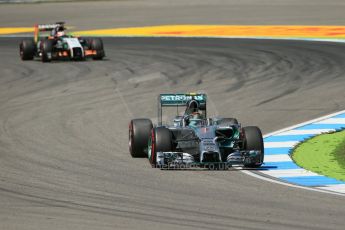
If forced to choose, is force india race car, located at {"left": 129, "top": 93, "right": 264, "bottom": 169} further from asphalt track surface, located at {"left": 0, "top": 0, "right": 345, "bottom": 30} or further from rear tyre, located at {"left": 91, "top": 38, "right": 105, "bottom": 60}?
asphalt track surface, located at {"left": 0, "top": 0, "right": 345, "bottom": 30}

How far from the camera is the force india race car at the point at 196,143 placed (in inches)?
602

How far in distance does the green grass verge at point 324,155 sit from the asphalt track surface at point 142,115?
1.29 metres

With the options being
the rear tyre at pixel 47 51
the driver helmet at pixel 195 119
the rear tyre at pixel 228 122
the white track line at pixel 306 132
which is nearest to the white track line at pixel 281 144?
the white track line at pixel 306 132

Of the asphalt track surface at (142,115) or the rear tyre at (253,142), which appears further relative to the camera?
the rear tyre at (253,142)

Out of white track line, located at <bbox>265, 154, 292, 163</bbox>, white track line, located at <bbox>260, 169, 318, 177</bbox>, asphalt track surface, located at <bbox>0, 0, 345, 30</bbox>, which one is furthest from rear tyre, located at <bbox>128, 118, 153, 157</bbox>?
asphalt track surface, located at <bbox>0, 0, 345, 30</bbox>

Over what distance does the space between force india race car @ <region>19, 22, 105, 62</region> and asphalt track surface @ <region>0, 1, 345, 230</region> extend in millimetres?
465

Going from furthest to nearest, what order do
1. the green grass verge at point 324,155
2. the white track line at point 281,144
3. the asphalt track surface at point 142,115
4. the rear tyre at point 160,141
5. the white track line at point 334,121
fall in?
the white track line at point 334,121 < the white track line at point 281,144 < the rear tyre at point 160,141 < the green grass verge at point 324,155 < the asphalt track surface at point 142,115

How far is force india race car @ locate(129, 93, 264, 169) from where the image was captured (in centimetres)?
1530

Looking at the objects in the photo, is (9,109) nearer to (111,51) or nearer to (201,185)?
(201,185)

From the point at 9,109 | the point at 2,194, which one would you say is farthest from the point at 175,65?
the point at 2,194

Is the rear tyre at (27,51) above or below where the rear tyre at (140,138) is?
above

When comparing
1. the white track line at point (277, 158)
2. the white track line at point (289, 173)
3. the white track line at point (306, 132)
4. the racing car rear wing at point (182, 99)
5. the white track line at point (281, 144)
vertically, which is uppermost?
the racing car rear wing at point (182, 99)

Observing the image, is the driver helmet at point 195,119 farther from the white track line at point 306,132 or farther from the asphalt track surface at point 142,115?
the white track line at point 306,132

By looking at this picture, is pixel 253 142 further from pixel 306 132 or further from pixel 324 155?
pixel 306 132
